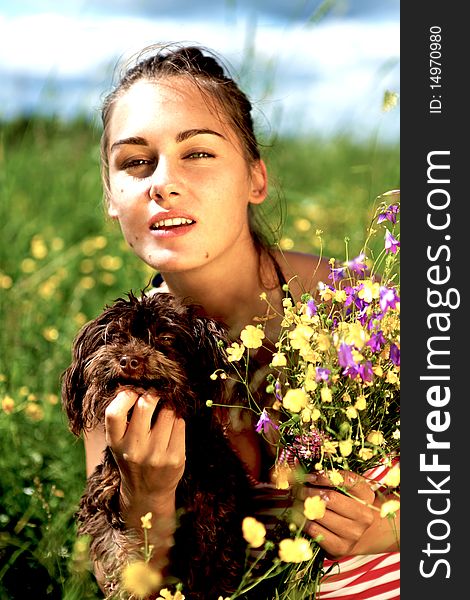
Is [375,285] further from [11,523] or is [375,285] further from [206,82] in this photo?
[11,523]

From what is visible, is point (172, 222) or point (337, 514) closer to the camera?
point (337, 514)

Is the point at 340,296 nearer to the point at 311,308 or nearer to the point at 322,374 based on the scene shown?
the point at 311,308

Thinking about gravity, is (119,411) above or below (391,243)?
below

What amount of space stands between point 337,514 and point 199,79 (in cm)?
124

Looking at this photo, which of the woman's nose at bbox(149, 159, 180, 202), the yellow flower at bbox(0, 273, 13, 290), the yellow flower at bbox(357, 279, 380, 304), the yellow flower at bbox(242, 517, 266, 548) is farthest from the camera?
the yellow flower at bbox(0, 273, 13, 290)

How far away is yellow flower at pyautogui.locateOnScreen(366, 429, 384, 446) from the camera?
1.84 meters

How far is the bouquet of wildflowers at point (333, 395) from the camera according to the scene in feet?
5.71

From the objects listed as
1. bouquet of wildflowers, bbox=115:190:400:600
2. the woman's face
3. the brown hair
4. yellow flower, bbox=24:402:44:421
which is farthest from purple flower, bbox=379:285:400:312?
yellow flower, bbox=24:402:44:421

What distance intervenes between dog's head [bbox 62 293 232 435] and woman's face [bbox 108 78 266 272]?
0.20 metres

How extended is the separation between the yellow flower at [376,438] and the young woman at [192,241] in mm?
107

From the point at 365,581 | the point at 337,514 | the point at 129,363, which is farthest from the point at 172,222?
the point at 365,581

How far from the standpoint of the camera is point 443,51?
2080 mm

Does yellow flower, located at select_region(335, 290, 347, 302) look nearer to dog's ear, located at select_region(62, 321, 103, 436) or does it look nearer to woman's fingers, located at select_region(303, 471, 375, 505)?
woman's fingers, located at select_region(303, 471, 375, 505)

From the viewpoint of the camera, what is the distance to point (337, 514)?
205cm
